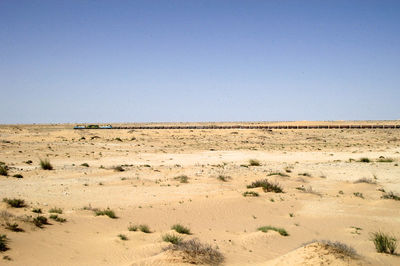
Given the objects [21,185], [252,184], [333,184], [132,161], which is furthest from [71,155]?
[333,184]

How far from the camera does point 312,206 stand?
1711 centimetres

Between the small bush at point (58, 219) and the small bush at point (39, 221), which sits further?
the small bush at point (58, 219)

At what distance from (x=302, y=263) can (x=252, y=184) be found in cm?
1300

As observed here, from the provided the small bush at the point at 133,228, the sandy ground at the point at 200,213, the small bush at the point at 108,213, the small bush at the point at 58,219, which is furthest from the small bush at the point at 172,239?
the small bush at the point at 58,219

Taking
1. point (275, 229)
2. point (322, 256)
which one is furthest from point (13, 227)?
point (322, 256)

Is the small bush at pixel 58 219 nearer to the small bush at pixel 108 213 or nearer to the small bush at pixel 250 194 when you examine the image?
the small bush at pixel 108 213

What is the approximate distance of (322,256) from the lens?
28.5 feet

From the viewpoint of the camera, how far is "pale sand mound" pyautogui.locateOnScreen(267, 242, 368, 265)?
855 cm

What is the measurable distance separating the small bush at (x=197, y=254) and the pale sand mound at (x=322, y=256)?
148cm

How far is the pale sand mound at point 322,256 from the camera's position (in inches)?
336

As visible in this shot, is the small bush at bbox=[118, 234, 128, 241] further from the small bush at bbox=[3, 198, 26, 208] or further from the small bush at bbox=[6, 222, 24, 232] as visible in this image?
the small bush at bbox=[3, 198, 26, 208]

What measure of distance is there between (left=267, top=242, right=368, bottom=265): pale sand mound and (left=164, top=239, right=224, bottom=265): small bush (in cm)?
148

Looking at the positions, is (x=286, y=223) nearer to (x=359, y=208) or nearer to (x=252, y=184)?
(x=359, y=208)

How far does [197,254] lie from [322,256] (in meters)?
3.12
